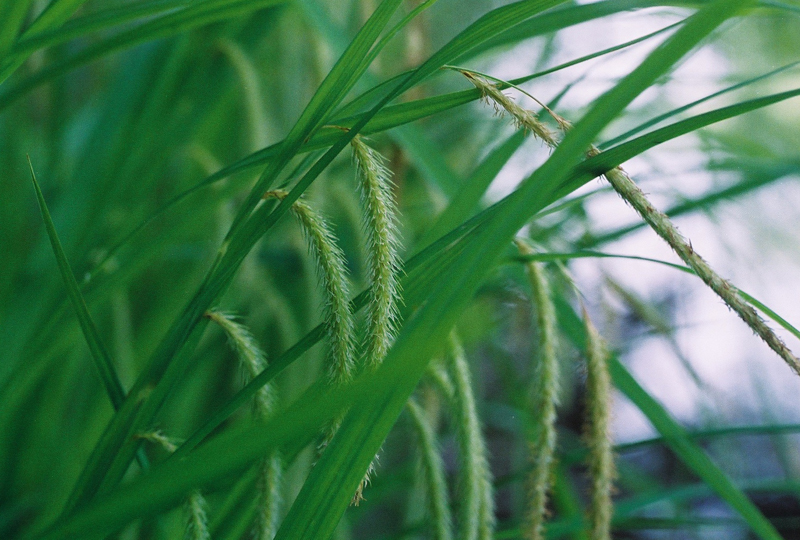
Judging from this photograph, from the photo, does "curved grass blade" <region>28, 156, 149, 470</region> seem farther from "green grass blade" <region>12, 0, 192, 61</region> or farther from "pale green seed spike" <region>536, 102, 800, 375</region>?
"pale green seed spike" <region>536, 102, 800, 375</region>

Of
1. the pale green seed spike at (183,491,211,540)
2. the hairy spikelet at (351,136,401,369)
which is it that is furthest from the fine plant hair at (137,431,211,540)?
Result: the hairy spikelet at (351,136,401,369)

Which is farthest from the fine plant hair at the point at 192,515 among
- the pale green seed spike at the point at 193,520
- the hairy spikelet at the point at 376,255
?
the hairy spikelet at the point at 376,255

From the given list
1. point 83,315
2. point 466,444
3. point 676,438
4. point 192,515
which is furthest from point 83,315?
point 676,438

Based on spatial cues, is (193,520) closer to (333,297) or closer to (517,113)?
(333,297)

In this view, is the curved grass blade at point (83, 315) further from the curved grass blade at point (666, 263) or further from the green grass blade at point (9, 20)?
the curved grass blade at point (666, 263)

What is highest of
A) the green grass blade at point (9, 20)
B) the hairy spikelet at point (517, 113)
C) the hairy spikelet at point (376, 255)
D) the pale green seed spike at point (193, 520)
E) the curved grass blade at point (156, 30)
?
the curved grass blade at point (156, 30)

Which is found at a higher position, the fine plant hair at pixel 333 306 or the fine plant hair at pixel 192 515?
the fine plant hair at pixel 333 306

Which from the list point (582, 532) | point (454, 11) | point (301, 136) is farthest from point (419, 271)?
point (454, 11)
